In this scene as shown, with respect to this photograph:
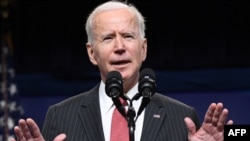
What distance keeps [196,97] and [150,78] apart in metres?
1.75

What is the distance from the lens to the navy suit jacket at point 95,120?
2.05 meters

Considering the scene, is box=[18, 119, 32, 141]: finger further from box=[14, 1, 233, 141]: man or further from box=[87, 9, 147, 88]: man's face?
box=[87, 9, 147, 88]: man's face

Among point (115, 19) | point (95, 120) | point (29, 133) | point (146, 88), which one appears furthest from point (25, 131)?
point (115, 19)

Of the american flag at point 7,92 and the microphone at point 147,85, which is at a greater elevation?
the microphone at point 147,85

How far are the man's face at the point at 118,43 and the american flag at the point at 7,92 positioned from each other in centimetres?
151

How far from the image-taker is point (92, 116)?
2.10 meters

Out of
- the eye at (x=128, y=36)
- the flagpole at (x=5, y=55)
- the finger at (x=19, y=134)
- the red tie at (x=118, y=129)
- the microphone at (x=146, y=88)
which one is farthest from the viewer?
the flagpole at (x=5, y=55)

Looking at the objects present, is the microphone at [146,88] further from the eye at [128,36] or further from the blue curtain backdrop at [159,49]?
the blue curtain backdrop at [159,49]

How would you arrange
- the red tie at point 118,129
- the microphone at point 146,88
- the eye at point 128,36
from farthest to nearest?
the eye at point 128,36
the red tie at point 118,129
the microphone at point 146,88

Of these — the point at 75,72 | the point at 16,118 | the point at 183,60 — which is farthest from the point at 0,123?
the point at 183,60

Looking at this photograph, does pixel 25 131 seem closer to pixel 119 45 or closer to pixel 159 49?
pixel 119 45

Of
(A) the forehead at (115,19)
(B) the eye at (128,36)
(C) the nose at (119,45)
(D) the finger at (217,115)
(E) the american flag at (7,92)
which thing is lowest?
(E) the american flag at (7,92)

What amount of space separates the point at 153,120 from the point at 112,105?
0.54 ft

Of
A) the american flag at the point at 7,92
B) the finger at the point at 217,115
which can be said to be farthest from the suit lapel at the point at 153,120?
the american flag at the point at 7,92
